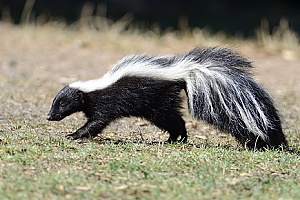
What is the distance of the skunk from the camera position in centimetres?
700

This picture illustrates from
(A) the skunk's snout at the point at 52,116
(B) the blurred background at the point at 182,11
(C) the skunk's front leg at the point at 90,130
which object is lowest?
(C) the skunk's front leg at the point at 90,130

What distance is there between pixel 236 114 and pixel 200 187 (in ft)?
5.60

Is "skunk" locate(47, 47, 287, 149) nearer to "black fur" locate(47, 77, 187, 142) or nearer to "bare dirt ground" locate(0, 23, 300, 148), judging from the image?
"black fur" locate(47, 77, 187, 142)

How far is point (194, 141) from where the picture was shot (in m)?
7.93

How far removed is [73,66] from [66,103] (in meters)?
6.25

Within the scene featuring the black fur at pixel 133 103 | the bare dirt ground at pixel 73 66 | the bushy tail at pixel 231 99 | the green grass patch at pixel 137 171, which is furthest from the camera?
the bare dirt ground at pixel 73 66

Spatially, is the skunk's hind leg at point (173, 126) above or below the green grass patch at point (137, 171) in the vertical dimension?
above

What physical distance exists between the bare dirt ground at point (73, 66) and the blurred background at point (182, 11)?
578 cm

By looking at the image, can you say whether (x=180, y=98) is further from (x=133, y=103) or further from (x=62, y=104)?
(x=62, y=104)

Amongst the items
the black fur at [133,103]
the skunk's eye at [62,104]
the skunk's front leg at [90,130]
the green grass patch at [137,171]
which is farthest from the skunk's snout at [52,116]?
the green grass patch at [137,171]

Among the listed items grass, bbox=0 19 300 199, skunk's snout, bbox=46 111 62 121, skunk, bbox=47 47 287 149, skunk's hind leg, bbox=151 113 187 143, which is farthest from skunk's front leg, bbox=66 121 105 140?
skunk's hind leg, bbox=151 113 187 143

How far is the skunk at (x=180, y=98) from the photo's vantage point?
700cm

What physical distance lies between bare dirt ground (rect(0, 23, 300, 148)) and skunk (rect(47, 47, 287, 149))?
0.60m

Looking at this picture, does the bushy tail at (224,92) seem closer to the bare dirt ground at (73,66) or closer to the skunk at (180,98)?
the skunk at (180,98)
